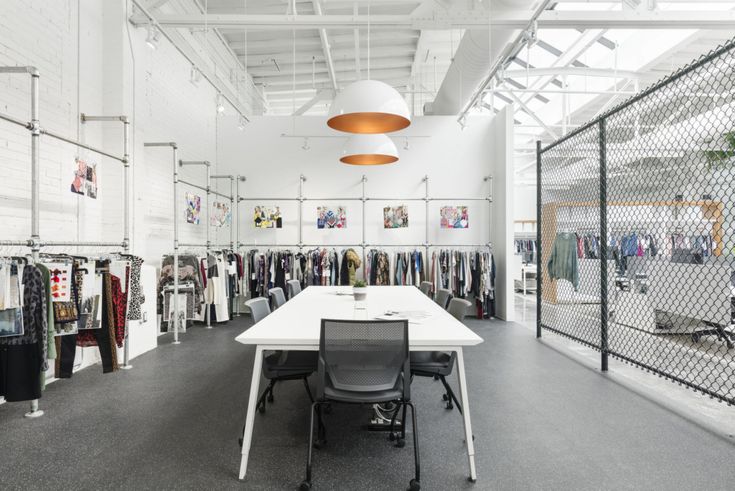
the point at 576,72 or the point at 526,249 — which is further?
the point at 526,249

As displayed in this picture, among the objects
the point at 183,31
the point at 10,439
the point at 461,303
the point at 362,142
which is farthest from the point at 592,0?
the point at 10,439

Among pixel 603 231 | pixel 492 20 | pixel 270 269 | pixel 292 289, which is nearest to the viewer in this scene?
pixel 603 231

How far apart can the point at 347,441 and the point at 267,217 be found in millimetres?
5193

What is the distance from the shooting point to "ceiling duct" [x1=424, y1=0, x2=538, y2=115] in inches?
170

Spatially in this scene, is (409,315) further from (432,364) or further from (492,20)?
(492,20)

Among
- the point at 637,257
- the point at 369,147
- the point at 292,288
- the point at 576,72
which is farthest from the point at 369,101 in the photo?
the point at 576,72

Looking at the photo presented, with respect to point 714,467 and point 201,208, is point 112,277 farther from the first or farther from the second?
point 714,467

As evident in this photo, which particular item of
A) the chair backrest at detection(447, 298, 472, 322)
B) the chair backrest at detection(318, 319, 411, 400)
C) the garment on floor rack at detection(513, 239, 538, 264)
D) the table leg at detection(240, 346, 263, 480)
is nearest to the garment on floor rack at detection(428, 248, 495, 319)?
the chair backrest at detection(447, 298, 472, 322)

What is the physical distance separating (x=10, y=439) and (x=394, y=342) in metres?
2.65

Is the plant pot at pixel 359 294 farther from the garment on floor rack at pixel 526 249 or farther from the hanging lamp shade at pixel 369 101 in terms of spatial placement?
the garment on floor rack at pixel 526 249

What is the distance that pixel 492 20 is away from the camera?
14.5 feet

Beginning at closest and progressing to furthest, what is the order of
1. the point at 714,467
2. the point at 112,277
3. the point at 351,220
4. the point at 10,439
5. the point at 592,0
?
the point at 714,467 → the point at 10,439 → the point at 112,277 → the point at 592,0 → the point at 351,220

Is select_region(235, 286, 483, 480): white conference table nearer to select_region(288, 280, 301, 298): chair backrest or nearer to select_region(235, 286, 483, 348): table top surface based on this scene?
select_region(235, 286, 483, 348): table top surface

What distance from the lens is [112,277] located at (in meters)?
3.63
